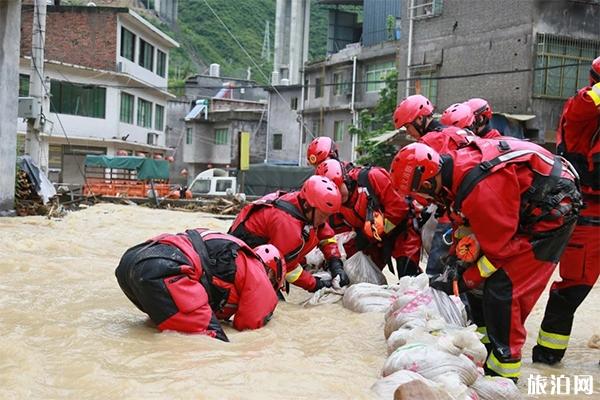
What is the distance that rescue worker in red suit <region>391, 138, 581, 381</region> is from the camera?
338cm

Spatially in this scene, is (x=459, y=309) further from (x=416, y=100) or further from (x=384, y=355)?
(x=416, y=100)

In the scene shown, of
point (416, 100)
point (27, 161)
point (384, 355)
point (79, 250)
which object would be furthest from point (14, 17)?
point (384, 355)

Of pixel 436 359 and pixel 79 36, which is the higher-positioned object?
pixel 79 36

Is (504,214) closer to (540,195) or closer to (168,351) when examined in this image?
(540,195)

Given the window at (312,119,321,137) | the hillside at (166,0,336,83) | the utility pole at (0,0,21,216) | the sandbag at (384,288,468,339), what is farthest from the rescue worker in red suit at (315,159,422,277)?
the hillside at (166,0,336,83)

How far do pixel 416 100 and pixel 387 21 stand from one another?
25.4 meters

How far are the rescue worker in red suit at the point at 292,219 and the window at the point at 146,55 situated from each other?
3278cm

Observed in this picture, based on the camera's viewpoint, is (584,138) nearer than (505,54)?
Yes

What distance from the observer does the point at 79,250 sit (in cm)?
840

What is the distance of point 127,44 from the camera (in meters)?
34.6

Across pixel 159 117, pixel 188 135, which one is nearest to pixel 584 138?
pixel 159 117

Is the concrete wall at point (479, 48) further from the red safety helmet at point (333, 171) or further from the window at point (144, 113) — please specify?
the window at point (144, 113)

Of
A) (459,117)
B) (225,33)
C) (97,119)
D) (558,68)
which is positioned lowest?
(459,117)

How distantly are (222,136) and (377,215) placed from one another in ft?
116
